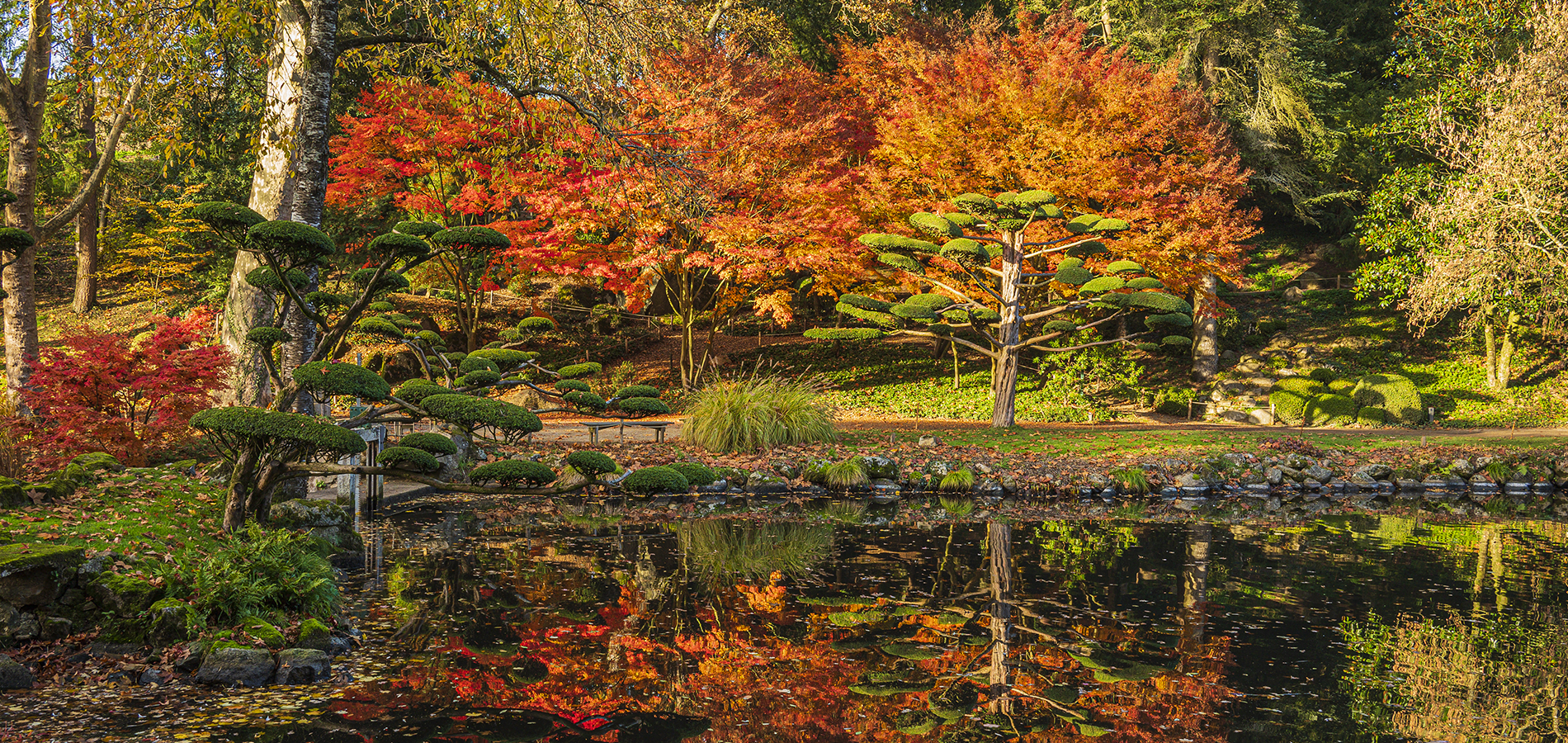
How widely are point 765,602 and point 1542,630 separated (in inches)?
188

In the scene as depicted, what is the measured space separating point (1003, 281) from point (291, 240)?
11.2 meters

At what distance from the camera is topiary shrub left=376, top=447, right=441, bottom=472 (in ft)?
16.4

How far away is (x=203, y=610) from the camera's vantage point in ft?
15.0

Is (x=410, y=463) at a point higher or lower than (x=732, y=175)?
lower

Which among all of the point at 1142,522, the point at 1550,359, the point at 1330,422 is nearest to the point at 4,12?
the point at 1142,522

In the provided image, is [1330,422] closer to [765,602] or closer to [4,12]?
[765,602]

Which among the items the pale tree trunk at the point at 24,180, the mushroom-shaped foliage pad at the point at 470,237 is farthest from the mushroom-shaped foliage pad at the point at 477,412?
the pale tree trunk at the point at 24,180

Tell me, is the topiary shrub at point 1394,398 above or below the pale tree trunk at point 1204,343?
below

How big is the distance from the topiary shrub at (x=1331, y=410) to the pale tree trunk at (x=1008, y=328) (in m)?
6.54

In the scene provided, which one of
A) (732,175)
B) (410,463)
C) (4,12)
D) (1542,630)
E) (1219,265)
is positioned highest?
(4,12)

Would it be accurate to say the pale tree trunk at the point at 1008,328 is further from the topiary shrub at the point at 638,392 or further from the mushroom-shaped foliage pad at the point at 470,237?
the mushroom-shaped foliage pad at the point at 470,237

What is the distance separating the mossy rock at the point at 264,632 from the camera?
4.46 metres

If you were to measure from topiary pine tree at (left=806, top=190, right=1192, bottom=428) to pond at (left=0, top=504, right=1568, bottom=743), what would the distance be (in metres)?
5.82

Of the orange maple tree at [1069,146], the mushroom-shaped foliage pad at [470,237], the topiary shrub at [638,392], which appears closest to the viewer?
the mushroom-shaped foliage pad at [470,237]
